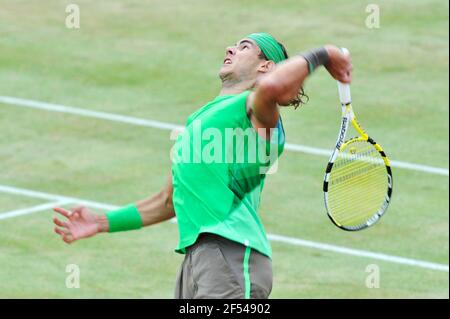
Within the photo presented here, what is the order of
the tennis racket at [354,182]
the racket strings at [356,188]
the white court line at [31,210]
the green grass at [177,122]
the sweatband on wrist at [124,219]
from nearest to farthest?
the tennis racket at [354,182] < the sweatband on wrist at [124,219] < the racket strings at [356,188] < the green grass at [177,122] < the white court line at [31,210]

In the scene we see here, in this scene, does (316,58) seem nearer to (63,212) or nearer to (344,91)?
(344,91)

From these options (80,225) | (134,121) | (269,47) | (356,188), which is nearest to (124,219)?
(80,225)

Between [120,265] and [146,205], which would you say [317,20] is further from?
[146,205]

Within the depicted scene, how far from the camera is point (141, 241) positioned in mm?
15031

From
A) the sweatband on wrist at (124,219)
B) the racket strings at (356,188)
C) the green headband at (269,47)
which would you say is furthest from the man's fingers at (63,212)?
the racket strings at (356,188)

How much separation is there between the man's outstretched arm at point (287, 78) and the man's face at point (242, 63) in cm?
56

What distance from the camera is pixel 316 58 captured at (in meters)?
8.11

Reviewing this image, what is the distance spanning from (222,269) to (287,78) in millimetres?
1359

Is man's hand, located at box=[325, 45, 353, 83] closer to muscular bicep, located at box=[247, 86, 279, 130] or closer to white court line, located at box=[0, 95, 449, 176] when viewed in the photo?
muscular bicep, located at box=[247, 86, 279, 130]

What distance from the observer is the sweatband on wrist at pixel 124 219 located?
925 cm

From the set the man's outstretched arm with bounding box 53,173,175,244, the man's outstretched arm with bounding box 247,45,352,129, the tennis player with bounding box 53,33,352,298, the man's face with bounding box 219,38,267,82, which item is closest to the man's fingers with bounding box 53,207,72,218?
the man's outstretched arm with bounding box 53,173,175,244

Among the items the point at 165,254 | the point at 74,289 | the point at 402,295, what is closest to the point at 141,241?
the point at 165,254

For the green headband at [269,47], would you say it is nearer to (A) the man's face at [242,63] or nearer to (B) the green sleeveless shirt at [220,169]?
(A) the man's face at [242,63]

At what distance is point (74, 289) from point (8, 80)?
22.3 feet
